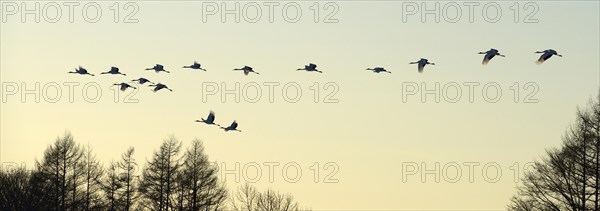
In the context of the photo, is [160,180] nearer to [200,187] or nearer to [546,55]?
[200,187]

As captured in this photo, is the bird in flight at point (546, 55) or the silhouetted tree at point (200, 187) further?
the silhouetted tree at point (200, 187)

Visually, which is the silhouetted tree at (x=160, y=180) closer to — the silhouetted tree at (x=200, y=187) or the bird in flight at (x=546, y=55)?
the silhouetted tree at (x=200, y=187)

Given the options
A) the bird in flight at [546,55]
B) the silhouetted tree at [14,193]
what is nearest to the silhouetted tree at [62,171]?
the silhouetted tree at [14,193]

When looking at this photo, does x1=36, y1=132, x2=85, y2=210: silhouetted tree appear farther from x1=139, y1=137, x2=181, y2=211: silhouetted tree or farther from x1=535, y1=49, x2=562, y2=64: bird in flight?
x1=535, y1=49, x2=562, y2=64: bird in flight

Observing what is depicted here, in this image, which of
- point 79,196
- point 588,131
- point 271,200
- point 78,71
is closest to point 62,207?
point 79,196

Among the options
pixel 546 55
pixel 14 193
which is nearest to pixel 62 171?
pixel 14 193

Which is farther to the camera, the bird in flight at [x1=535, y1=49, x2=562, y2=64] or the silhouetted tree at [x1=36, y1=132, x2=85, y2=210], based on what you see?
the silhouetted tree at [x1=36, y1=132, x2=85, y2=210]

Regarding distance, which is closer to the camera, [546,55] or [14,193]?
[546,55]

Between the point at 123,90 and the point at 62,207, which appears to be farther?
the point at 62,207

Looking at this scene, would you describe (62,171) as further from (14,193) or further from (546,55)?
(546,55)

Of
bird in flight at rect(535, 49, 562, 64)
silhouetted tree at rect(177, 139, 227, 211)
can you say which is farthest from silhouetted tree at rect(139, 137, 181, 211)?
bird in flight at rect(535, 49, 562, 64)

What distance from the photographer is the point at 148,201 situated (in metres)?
96.6

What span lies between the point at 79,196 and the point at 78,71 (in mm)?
31064

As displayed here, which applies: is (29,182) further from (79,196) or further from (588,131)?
(588,131)
